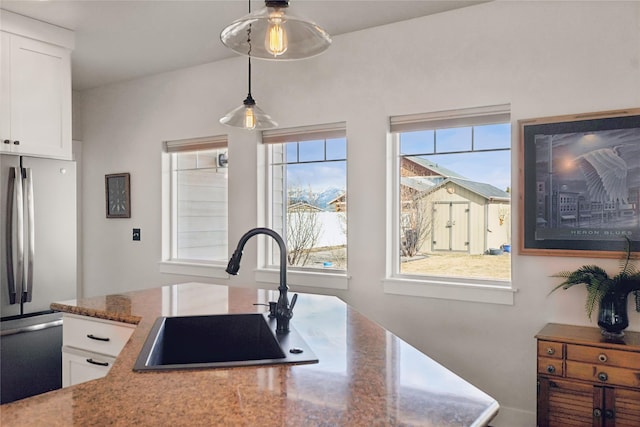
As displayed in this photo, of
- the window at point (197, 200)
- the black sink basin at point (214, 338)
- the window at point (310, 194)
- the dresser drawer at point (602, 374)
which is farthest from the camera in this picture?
the window at point (197, 200)

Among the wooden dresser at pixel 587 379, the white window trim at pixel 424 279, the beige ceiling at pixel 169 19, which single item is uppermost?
the beige ceiling at pixel 169 19

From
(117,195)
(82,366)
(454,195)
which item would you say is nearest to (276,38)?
(82,366)

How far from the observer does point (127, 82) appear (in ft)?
14.9

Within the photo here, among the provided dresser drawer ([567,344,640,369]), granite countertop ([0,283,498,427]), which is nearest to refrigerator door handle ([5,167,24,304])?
granite countertop ([0,283,498,427])

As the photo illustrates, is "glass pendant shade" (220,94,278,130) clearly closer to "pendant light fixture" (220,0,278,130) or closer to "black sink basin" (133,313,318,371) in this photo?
"pendant light fixture" (220,0,278,130)

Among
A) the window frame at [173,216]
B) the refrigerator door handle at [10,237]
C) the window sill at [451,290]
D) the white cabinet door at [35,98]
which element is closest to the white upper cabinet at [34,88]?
the white cabinet door at [35,98]

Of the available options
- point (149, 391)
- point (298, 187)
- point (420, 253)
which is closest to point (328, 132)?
point (298, 187)

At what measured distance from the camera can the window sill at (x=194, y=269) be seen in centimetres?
400

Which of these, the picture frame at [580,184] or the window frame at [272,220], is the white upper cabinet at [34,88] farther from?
the picture frame at [580,184]

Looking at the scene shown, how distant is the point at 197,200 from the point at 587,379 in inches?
127

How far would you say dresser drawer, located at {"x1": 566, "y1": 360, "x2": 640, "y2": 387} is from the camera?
7.12ft

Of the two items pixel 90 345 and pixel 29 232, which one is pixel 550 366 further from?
pixel 29 232

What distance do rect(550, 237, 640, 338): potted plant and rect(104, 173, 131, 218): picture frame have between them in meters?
3.77

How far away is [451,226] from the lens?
3096 mm
